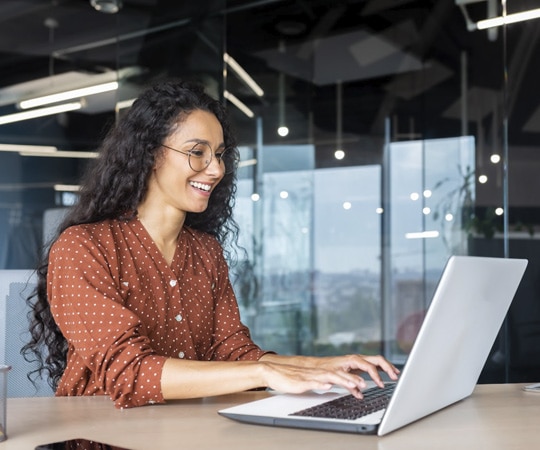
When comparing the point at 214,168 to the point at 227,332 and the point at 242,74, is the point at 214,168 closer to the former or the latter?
the point at 227,332

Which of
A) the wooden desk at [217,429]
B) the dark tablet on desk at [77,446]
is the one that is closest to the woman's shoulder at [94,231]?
the wooden desk at [217,429]

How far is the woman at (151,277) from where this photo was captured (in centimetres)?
155

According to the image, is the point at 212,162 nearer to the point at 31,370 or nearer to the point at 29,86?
the point at 31,370

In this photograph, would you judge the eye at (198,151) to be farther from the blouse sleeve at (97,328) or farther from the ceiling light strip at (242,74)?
the ceiling light strip at (242,74)

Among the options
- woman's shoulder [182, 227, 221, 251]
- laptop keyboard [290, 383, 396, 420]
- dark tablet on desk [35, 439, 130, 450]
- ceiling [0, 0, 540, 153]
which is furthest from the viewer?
ceiling [0, 0, 540, 153]

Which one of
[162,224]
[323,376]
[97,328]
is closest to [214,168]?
[162,224]

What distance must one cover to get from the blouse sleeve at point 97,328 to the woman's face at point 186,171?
0.27 m

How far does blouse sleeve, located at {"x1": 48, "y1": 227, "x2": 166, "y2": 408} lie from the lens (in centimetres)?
150

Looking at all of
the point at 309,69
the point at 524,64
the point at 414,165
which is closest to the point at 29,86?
the point at 309,69

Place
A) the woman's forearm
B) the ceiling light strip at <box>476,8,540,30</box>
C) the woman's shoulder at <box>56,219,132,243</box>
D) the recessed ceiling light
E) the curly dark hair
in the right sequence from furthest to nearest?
1. the recessed ceiling light
2. the ceiling light strip at <box>476,8,540,30</box>
3. the curly dark hair
4. the woman's shoulder at <box>56,219,132,243</box>
5. the woman's forearm

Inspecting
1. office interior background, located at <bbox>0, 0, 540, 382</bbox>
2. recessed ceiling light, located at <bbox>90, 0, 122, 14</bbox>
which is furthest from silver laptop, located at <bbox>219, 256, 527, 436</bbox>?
recessed ceiling light, located at <bbox>90, 0, 122, 14</bbox>

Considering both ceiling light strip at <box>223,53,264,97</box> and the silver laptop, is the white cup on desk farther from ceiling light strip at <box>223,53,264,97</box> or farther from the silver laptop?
ceiling light strip at <box>223,53,264,97</box>

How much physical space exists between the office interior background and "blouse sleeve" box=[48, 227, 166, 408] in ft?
9.94

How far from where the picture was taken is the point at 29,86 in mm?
4797
